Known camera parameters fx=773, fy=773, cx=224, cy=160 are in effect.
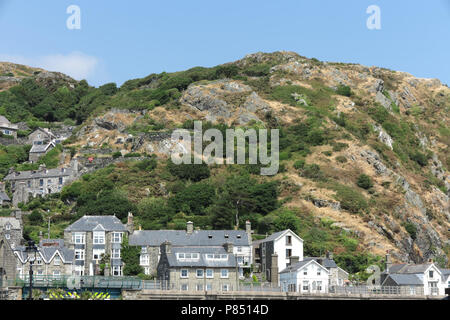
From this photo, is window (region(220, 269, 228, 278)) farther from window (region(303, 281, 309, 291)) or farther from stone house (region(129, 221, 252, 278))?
window (region(303, 281, 309, 291))

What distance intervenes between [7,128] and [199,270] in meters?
81.2

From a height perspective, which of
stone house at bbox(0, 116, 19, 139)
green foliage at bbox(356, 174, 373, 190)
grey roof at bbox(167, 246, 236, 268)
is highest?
stone house at bbox(0, 116, 19, 139)

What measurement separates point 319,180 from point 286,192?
21.6 feet

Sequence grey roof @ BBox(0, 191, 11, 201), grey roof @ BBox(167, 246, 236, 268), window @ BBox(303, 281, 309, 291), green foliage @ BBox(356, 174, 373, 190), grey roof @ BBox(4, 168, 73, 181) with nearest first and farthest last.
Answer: grey roof @ BBox(167, 246, 236, 268)
window @ BBox(303, 281, 309, 291)
grey roof @ BBox(0, 191, 11, 201)
green foliage @ BBox(356, 174, 373, 190)
grey roof @ BBox(4, 168, 73, 181)

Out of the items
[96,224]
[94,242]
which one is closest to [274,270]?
[94,242]

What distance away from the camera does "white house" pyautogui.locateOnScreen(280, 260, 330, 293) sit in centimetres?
7200

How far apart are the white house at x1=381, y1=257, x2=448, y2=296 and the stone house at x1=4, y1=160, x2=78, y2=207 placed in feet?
169

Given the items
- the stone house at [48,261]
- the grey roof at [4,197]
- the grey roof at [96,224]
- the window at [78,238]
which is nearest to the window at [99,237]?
the grey roof at [96,224]

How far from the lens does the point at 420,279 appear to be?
74250mm

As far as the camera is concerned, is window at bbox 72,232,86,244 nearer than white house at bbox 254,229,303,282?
No

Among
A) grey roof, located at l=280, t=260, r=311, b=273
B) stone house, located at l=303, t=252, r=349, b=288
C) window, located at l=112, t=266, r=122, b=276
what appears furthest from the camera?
window, located at l=112, t=266, r=122, b=276

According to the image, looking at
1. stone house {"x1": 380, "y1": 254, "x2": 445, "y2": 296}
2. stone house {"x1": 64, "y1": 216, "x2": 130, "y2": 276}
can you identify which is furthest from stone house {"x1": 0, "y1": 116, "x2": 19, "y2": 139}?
stone house {"x1": 380, "y1": 254, "x2": 445, "y2": 296}

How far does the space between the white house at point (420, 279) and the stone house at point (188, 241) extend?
14.3 meters
